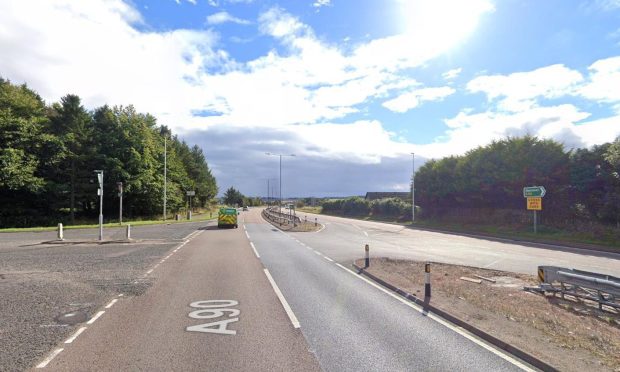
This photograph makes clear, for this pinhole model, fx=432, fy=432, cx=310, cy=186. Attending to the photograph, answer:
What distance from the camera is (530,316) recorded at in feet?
28.5

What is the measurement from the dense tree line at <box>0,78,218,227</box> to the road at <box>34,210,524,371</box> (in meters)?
43.1

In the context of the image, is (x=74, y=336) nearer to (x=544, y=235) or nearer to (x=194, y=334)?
(x=194, y=334)

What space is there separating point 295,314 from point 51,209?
50.7m

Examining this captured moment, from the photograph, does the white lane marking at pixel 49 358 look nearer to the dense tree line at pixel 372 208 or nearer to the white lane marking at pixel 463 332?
the white lane marking at pixel 463 332

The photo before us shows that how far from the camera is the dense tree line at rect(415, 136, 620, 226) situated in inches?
1310

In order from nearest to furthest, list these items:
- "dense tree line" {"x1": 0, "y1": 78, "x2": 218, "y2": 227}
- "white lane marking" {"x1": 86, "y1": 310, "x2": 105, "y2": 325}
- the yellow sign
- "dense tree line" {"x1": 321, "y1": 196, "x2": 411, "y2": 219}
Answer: "white lane marking" {"x1": 86, "y1": 310, "x2": 105, "y2": 325}
the yellow sign
"dense tree line" {"x1": 0, "y1": 78, "x2": 218, "y2": 227}
"dense tree line" {"x1": 321, "y1": 196, "x2": 411, "y2": 219}

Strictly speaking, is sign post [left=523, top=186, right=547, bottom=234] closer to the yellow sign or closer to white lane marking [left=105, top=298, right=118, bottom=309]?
the yellow sign

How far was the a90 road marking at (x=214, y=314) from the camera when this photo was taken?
7.37 meters

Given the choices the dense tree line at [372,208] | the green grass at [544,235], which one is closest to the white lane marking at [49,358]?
the green grass at [544,235]

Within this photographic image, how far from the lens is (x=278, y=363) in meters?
5.79

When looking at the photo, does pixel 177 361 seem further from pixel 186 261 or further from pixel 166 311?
pixel 186 261

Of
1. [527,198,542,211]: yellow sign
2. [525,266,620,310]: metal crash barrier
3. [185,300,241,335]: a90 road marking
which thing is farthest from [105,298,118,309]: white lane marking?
[527,198,542,211]: yellow sign

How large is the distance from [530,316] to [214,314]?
6.33 meters

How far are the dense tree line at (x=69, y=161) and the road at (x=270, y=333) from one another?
142ft
